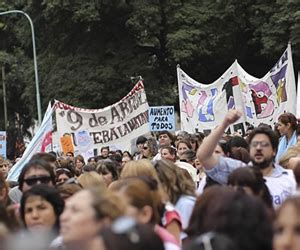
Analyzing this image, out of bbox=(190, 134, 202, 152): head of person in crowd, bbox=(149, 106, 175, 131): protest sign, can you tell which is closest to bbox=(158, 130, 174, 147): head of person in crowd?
bbox=(190, 134, 202, 152): head of person in crowd

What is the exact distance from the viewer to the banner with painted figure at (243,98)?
17.0 m

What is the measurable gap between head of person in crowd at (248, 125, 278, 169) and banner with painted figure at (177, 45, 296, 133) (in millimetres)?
9712

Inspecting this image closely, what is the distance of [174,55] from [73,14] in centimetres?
432

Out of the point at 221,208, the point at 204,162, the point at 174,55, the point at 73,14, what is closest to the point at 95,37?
the point at 73,14

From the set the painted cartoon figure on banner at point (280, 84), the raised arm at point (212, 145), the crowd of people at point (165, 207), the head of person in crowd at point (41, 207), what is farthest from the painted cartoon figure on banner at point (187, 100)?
the head of person in crowd at point (41, 207)

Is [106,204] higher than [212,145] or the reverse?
the reverse

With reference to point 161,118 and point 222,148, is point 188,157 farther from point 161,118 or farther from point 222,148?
point 161,118

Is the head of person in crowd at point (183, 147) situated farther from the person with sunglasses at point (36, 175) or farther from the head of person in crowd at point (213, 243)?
the head of person in crowd at point (213, 243)

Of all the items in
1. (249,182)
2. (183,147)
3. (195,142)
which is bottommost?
(249,182)

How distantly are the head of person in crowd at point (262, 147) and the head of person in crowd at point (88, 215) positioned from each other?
107 inches

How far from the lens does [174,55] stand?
3231 cm

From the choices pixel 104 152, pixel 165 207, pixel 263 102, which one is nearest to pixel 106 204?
pixel 165 207

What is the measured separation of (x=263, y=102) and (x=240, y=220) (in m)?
13.5

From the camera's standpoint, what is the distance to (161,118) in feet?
65.0
